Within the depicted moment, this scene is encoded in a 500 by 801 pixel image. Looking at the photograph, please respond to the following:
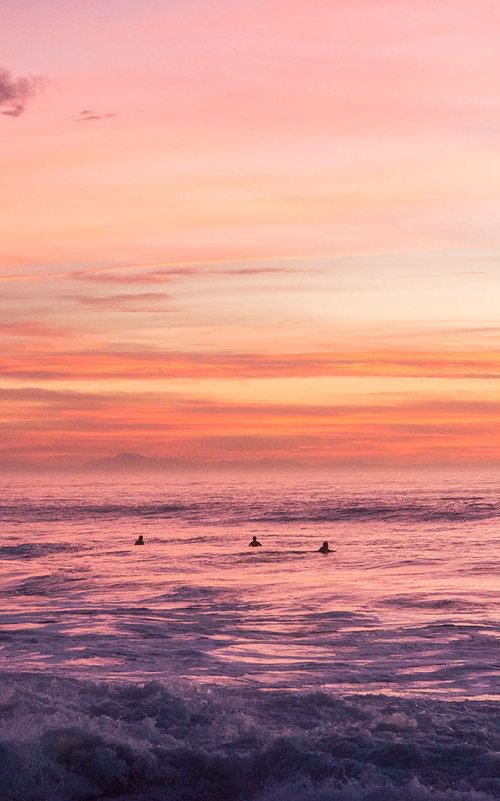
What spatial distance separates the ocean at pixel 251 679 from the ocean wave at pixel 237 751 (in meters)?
0.02

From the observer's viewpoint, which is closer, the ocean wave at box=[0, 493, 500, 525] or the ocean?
the ocean

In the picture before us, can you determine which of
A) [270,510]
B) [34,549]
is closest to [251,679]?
[34,549]

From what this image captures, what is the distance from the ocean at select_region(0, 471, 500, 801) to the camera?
1083cm

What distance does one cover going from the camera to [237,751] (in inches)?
449

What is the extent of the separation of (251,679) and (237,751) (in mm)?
4842

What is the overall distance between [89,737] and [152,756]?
0.88 metres

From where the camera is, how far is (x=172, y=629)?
73.4ft

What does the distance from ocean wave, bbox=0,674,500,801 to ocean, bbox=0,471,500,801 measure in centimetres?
2

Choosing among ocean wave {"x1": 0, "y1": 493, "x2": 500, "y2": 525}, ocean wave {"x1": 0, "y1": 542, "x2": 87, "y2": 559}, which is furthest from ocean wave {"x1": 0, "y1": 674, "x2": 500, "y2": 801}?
ocean wave {"x1": 0, "y1": 493, "x2": 500, "y2": 525}

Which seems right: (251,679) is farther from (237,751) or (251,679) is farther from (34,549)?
(34,549)

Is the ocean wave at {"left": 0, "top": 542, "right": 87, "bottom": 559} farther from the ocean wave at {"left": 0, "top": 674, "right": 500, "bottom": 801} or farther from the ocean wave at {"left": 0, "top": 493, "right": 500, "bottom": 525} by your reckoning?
the ocean wave at {"left": 0, "top": 674, "right": 500, "bottom": 801}

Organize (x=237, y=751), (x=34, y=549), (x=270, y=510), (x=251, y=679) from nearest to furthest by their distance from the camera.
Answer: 1. (x=237, y=751)
2. (x=251, y=679)
3. (x=34, y=549)
4. (x=270, y=510)

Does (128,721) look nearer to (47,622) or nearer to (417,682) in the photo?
(417,682)

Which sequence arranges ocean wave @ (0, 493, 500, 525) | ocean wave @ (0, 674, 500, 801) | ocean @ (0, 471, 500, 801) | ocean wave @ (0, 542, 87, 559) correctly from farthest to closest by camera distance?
ocean wave @ (0, 493, 500, 525) → ocean wave @ (0, 542, 87, 559) → ocean @ (0, 471, 500, 801) → ocean wave @ (0, 674, 500, 801)
